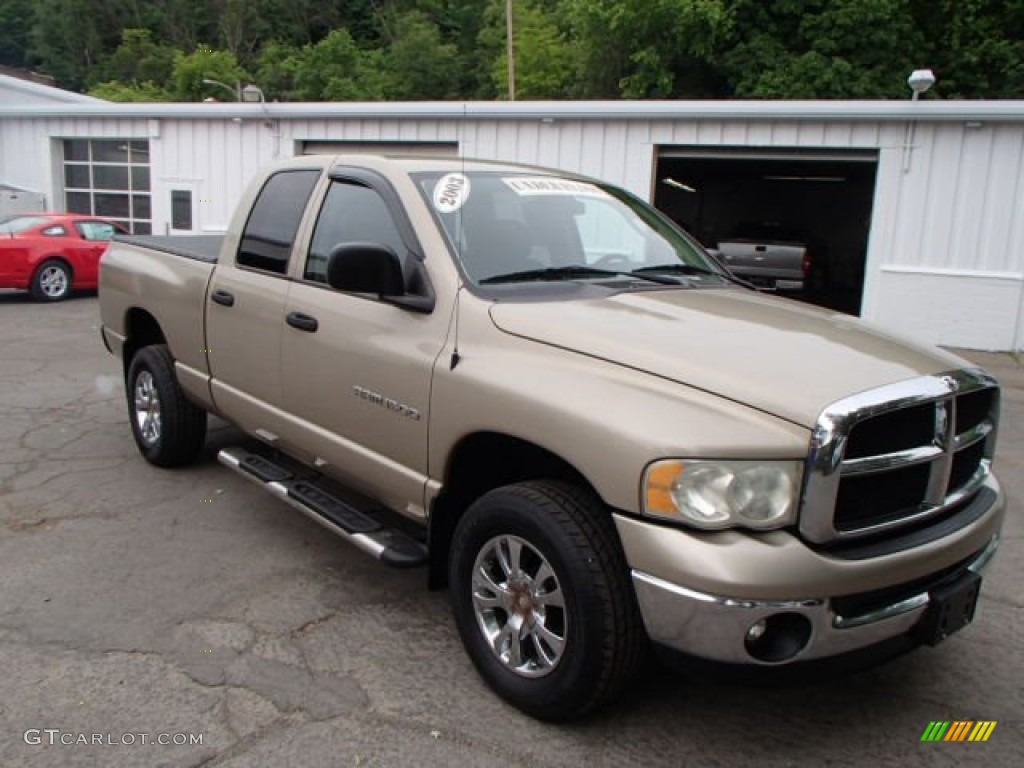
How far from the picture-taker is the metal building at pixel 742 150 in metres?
11.9

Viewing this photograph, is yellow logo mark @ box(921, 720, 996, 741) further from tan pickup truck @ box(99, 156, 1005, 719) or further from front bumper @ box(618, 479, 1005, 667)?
front bumper @ box(618, 479, 1005, 667)

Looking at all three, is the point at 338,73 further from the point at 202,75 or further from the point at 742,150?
the point at 742,150

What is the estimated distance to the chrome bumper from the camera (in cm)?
236

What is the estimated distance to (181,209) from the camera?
18.7 metres

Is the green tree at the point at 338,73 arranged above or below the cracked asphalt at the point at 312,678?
above

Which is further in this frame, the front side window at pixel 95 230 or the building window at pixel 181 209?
the building window at pixel 181 209

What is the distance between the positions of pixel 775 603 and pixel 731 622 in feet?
0.44

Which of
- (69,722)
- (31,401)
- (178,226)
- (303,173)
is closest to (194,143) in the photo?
(178,226)

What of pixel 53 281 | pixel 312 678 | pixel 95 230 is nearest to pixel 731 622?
pixel 312 678

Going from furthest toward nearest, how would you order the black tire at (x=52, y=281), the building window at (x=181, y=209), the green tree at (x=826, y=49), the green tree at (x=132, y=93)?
the green tree at (x=132, y=93), the green tree at (x=826, y=49), the building window at (x=181, y=209), the black tire at (x=52, y=281)

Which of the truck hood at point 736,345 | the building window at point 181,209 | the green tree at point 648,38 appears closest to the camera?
the truck hood at point 736,345

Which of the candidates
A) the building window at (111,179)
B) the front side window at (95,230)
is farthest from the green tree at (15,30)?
the front side window at (95,230)

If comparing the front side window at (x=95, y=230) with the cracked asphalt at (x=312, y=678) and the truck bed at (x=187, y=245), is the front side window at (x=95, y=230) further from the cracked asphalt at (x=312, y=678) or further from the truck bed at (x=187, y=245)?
the cracked asphalt at (x=312, y=678)

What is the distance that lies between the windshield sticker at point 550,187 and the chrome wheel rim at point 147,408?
284cm
